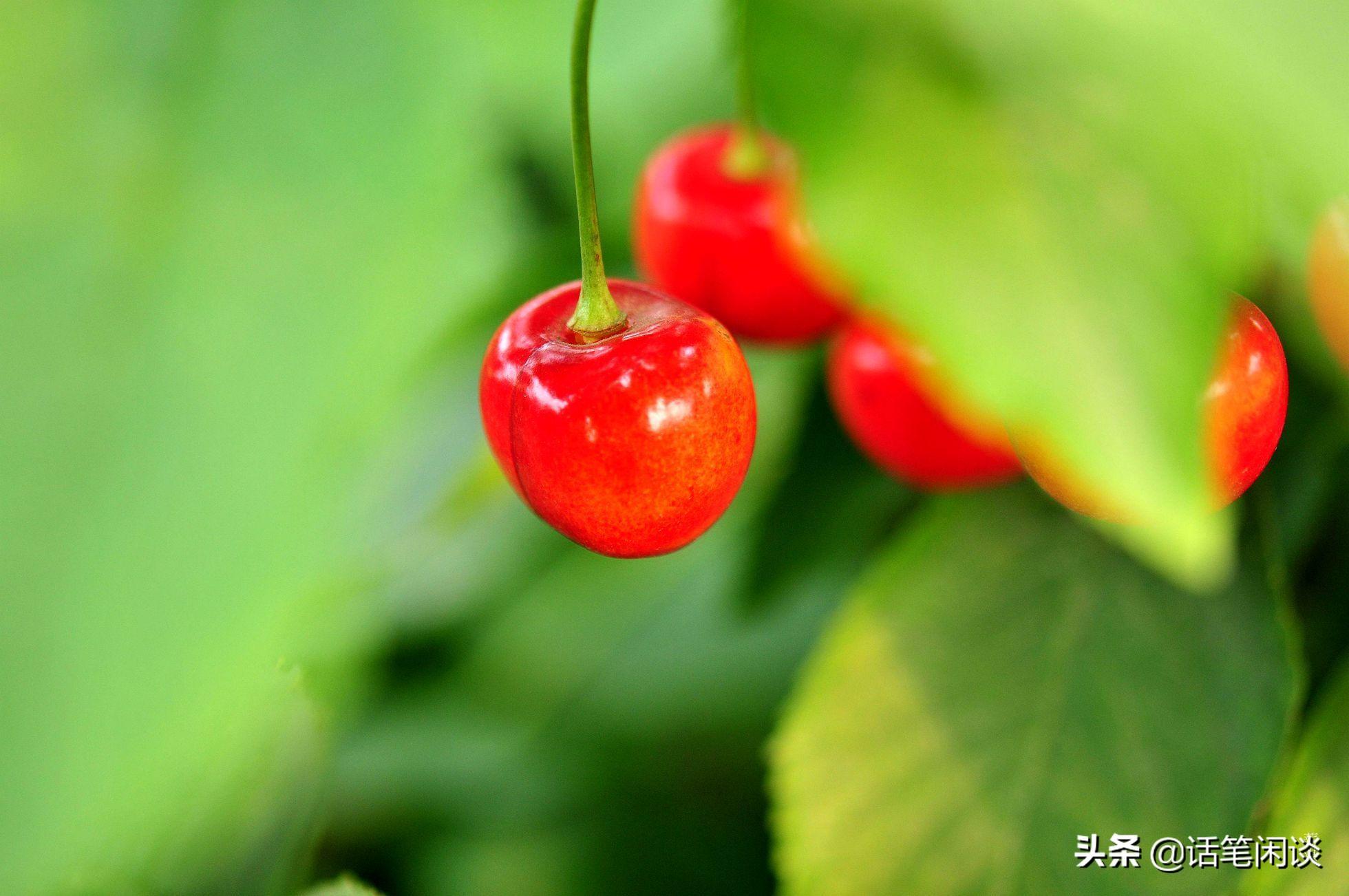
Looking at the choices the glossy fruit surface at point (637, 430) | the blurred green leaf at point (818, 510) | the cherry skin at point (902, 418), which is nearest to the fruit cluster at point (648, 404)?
the glossy fruit surface at point (637, 430)

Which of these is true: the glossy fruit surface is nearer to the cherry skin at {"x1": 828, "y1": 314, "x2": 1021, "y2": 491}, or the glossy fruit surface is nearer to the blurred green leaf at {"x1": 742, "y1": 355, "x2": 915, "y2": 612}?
the cherry skin at {"x1": 828, "y1": 314, "x2": 1021, "y2": 491}

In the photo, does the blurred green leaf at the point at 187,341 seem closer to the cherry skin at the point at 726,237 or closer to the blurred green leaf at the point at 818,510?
the cherry skin at the point at 726,237

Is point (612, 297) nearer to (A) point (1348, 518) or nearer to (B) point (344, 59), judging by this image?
(B) point (344, 59)

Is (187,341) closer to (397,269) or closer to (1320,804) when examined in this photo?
(397,269)

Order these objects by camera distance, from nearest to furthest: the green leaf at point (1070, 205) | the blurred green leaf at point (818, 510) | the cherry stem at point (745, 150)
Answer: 1. the green leaf at point (1070, 205)
2. the cherry stem at point (745, 150)
3. the blurred green leaf at point (818, 510)

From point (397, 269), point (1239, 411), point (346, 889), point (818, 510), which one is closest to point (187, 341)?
point (397, 269)

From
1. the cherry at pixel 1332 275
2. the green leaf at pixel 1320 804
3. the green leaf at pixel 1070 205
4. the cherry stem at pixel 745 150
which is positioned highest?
the green leaf at pixel 1070 205

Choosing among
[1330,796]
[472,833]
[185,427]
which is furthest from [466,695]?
Answer: [185,427]
